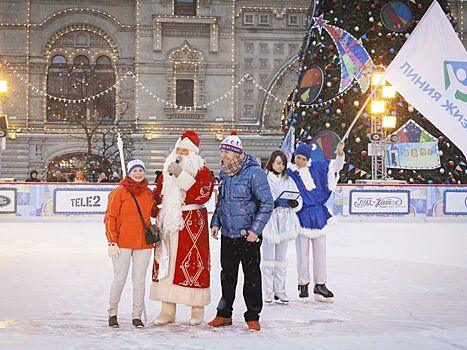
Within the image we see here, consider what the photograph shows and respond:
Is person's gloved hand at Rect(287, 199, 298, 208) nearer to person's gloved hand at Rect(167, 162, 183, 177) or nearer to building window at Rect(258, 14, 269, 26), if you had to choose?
person's gloved hand at Rect(167, 162, 183, 177)

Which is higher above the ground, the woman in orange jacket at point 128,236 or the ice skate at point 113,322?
the woman in orange jacket at point 128,236

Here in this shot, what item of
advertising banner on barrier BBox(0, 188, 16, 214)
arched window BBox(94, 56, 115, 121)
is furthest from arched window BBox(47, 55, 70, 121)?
advertising banner on barrier BBox(0, 188, 16, 214)

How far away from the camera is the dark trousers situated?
5629 millimetres

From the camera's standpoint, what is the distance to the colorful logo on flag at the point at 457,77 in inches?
623

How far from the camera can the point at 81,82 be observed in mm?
31562

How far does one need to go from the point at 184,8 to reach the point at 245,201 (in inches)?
1069

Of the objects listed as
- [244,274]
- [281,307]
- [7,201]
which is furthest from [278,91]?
[244,274]

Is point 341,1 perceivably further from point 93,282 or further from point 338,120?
point 93,282

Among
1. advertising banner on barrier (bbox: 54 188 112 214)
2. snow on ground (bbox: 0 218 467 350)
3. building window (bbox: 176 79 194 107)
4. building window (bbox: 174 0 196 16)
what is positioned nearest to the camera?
snow on ground (bbox: 0 218 467 350)

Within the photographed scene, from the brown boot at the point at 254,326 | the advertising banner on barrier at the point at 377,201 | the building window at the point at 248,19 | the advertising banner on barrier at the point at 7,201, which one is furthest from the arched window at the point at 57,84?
the brown boot at the point at 254,326

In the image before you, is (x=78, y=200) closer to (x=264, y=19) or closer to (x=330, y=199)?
(x=330, y=199)

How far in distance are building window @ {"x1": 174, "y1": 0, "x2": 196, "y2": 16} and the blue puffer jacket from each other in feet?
88.1

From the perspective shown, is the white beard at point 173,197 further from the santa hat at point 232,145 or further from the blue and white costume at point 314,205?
the blue and white costume at point 314,205

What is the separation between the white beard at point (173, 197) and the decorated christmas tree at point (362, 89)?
13.2 meters
